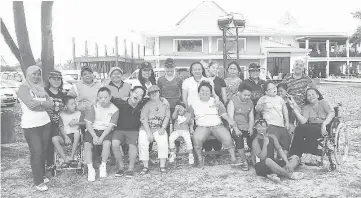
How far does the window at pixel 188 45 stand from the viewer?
2658 centimetres

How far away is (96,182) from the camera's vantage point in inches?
198

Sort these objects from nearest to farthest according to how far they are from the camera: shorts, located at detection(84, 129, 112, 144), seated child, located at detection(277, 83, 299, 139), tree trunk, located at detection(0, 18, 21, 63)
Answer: shorts, located at detection(84, 129, 112, 144) < seated child, located at detection(277, 83, 299, 139) < tree trunk, located at detection(0, 18, 21, 63)

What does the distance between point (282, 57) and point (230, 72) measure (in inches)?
959

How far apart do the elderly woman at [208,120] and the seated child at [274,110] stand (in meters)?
0.54

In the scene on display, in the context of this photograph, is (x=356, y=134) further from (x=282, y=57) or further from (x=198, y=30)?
(x=282, y=57)

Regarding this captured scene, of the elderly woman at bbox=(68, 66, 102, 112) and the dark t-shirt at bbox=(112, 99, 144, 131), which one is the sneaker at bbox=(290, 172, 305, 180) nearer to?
the dark t-shirt at bbox=(112, 99, 144, 131)

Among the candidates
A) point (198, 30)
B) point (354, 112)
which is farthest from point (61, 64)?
point (354, 112)

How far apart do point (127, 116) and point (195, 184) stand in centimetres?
150

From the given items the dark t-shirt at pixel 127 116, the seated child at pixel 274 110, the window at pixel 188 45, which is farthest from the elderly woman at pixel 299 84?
the window at pixel 188 45

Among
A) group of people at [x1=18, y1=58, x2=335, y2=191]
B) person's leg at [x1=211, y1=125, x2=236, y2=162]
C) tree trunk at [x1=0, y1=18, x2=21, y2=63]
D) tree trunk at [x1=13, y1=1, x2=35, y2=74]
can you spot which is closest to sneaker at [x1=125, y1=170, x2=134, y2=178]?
group of people at [x1=18, y1=58, x2=335, y2=191]

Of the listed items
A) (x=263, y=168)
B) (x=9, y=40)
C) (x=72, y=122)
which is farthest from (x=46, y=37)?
(x=263, y=168)

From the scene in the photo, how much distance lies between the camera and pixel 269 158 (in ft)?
16.5

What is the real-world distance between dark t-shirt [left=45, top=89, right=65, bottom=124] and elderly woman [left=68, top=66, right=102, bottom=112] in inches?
11.1

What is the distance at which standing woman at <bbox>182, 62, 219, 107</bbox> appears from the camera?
19.3ft
